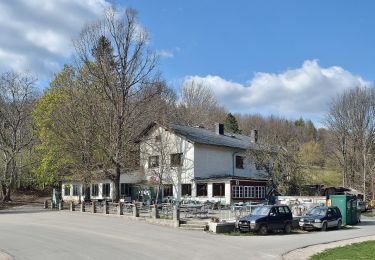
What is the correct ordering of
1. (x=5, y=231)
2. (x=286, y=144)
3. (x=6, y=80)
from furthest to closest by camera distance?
(x=6, y=80) < (x=286, y=144) < (x=5, y=231)

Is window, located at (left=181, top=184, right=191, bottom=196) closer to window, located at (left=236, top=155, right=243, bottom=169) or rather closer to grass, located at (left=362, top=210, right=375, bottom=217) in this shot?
window, located at (left=236, top=155, right=243, bottom=169)

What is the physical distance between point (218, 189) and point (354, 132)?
29.2m

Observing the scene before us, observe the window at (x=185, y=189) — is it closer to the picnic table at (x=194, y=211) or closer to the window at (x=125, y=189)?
the window at (x=125, y=189)

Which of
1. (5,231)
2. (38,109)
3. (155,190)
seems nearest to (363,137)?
(155,190)

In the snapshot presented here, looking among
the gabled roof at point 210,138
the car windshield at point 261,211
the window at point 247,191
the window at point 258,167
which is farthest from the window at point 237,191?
the car windshield at point 261,211

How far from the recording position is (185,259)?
1605 centimetres

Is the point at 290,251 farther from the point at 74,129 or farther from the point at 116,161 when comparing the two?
the point at 74,129

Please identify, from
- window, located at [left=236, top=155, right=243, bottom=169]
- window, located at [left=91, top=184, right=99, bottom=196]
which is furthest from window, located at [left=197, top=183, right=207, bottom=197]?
window, located at [left=91, top=184, right=99, bottom=196]

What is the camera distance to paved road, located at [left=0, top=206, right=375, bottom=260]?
56.0 ft

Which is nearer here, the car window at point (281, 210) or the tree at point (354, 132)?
the car window at point (281, 210)

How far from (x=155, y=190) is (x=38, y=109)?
15.5m

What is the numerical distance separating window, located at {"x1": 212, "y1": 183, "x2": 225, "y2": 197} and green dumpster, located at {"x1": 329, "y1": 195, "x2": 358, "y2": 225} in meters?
12.8

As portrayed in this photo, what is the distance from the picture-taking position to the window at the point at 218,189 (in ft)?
147

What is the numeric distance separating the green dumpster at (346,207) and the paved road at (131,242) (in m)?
3.76
